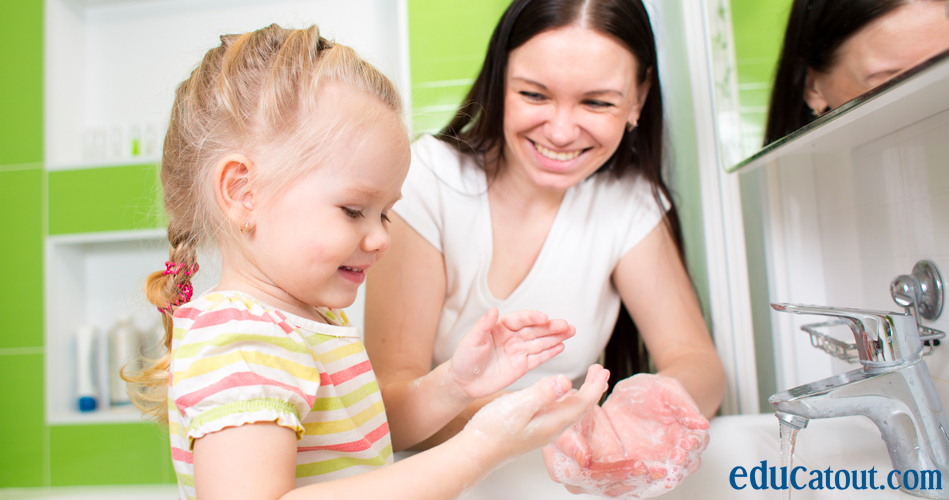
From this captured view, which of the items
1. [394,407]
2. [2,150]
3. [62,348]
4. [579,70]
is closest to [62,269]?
[62,348]

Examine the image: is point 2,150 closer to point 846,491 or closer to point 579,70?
point 579,70

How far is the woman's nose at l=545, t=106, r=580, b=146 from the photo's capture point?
861 mm

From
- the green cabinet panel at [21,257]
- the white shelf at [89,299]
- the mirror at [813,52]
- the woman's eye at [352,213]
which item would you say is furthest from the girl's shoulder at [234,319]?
the green cabinet panel at [21,257]

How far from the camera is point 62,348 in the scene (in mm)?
1626

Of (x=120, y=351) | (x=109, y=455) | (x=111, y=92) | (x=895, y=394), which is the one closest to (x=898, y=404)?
(x=895, y=394)

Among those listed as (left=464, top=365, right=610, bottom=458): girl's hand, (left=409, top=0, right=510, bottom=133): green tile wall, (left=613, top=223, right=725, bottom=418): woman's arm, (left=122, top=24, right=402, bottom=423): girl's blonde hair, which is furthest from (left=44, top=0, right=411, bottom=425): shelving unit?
(left=464, top=365, right=610, bottom=458): girl's hand

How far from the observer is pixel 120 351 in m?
1.61

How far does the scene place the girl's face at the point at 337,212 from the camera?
521 millimetres

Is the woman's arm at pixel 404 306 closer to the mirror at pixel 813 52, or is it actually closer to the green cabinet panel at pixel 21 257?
the mirror at pixel 813 52

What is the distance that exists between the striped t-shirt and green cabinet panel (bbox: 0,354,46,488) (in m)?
1.42

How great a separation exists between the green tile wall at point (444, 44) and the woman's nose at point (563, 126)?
21.1 inches

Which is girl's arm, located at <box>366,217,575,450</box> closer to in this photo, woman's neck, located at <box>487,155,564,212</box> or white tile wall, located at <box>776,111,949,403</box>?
woman's neck, located at <box>487,155,564,212</box>

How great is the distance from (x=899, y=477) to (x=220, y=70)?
783mm

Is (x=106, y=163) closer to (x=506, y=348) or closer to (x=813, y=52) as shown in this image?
(x=506, y=348)
